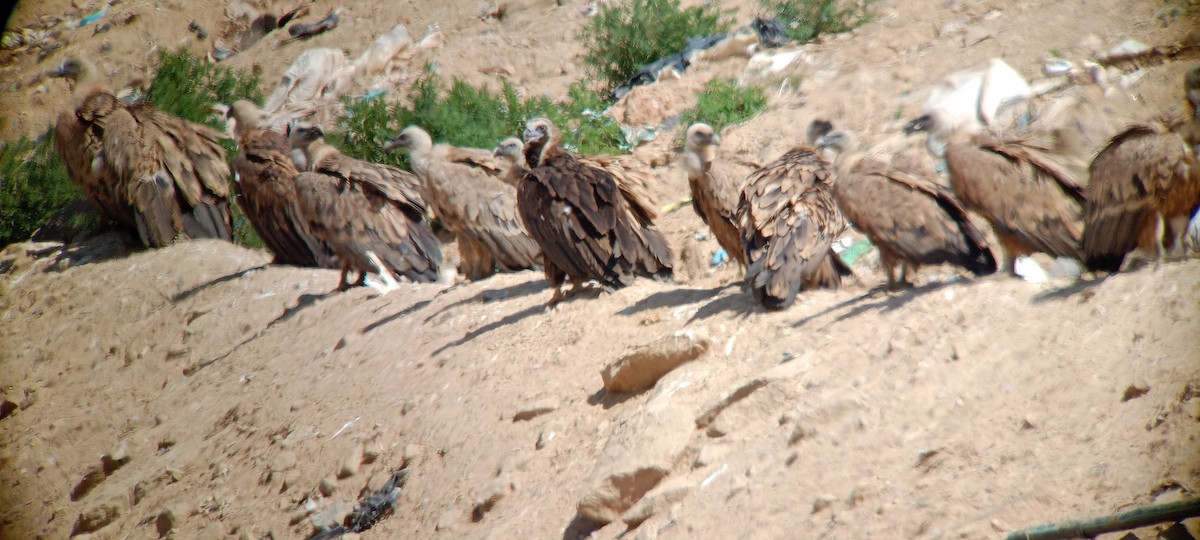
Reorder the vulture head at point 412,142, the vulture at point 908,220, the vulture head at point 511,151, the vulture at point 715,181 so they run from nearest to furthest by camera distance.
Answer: the vulture at point 908,220
the vulture at point 715,181
the vulture head at point 511,151
the vulture head at point 412,142

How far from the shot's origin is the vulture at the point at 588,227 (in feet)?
23.4

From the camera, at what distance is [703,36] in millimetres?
13828

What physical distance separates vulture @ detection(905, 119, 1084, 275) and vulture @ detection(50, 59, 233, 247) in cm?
898

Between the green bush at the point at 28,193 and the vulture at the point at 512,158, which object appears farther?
the green bush at the point at 28,193

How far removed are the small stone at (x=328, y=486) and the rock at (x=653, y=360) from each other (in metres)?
1.95

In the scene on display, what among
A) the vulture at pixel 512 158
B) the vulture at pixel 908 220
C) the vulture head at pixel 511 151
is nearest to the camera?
the vulture at pixel 908 220

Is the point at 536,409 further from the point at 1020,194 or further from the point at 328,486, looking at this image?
the point at 1020,194

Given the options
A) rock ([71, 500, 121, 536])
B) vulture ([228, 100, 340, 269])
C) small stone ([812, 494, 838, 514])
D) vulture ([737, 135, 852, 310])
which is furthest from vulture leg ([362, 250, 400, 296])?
small stone ([812, 494, 838, 514])

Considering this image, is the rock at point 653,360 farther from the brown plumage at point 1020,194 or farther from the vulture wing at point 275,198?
the vulture wing at point 275,198

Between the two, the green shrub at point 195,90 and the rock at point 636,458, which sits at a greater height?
the green shrub at point 195,90

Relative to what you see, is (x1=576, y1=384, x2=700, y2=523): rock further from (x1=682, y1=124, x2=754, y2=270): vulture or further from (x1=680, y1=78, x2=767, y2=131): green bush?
(x1=680, y1=78, x2=767, y2=131): green bush

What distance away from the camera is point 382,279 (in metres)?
9.09

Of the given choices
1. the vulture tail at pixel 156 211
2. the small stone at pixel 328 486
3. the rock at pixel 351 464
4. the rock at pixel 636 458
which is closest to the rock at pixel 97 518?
the small stone at pixel 328 486

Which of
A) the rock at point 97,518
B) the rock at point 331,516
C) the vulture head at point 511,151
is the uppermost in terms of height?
the vulture head at point 511,151
